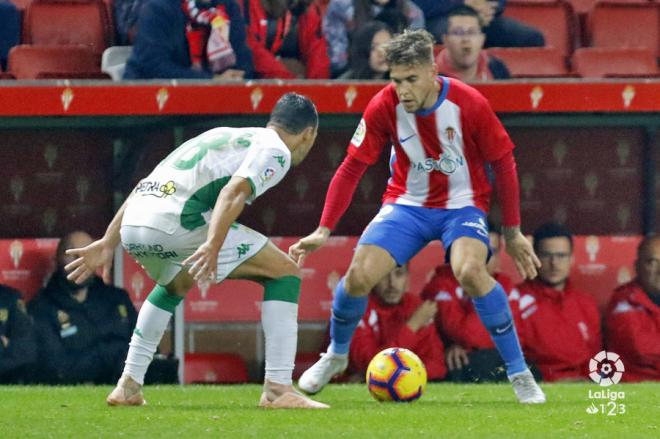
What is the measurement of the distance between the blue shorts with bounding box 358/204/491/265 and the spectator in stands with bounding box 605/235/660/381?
274cm

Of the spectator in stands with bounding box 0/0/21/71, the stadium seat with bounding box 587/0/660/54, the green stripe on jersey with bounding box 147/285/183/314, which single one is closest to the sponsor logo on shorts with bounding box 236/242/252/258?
the green stripe on jersey with bounding box 147/285/183/314

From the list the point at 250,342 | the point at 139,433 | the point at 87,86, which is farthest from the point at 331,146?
the point at 139,433

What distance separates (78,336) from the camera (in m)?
9.65

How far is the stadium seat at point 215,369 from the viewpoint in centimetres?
1026

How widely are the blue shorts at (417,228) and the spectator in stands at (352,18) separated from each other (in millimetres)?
2735

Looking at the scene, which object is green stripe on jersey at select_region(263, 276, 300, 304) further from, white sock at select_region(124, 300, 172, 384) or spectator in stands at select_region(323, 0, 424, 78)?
spectator in stands at select_region(323, 0, 424, 78)

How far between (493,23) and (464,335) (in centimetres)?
251

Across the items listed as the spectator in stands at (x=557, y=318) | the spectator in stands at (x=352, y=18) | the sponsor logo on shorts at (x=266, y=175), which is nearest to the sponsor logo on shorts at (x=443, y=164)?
the sponsor logo on shorts at (x=266, y=175)

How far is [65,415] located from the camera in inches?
274

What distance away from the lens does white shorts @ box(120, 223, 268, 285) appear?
22.3 ft

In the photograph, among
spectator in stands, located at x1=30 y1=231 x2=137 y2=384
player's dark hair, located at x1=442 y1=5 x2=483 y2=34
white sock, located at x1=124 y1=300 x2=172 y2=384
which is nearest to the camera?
white sock, located at x1=124 y1=300 x2=172 y2=384

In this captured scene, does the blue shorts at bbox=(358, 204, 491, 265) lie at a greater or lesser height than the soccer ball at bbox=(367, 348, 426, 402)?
greater

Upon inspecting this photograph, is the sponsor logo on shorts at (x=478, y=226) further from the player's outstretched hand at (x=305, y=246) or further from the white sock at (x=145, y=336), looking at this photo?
the white sock at (x=145, y=336)

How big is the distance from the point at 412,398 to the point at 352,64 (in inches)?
120
